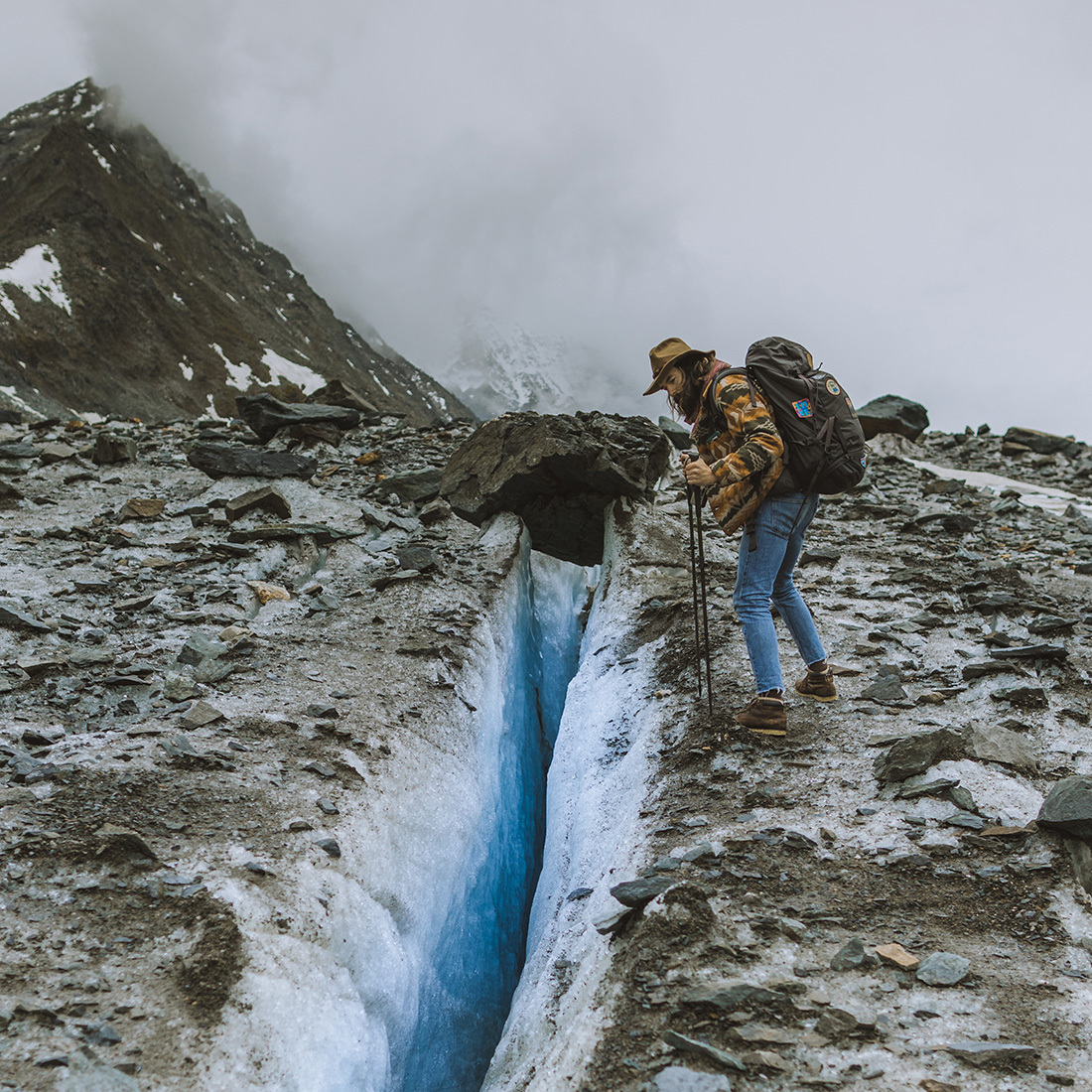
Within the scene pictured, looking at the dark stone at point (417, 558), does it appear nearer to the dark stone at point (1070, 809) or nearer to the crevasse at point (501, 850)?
the crevasse at point (501, 850)

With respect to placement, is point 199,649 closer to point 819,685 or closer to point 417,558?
point 417,558

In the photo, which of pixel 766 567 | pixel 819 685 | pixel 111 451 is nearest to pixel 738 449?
pixel 766 567

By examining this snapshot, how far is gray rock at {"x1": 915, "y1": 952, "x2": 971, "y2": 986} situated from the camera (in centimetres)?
281

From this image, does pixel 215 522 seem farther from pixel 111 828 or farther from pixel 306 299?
pixel 306 299

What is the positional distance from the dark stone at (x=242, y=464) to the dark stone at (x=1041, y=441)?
2028 centimetres

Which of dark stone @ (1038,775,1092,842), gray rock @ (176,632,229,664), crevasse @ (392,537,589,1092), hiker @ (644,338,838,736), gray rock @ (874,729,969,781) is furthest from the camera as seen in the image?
gray rock @ (176,632,229,664)

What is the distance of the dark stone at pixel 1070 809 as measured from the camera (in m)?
3.36

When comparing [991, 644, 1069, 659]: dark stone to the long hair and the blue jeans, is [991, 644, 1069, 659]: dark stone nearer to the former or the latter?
the blue jeans

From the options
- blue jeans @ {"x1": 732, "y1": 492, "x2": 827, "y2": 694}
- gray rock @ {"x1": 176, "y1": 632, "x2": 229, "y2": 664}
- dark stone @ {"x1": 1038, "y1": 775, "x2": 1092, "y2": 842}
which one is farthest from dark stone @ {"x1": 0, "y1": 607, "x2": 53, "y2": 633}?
dark stone @ {"x1": 1038, "y1": 775, "x2": 1092, "y2": 842}

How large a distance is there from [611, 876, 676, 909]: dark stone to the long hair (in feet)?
8.97

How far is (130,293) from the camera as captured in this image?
58.2 metres

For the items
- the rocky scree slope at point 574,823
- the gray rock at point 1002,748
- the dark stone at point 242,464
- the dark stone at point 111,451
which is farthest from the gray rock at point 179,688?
the dark stone at point 111,451

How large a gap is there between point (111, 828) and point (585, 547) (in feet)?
24.3

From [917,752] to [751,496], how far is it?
5.51 feet
